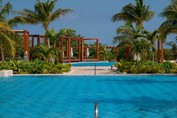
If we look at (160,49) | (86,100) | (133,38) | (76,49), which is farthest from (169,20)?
(76,49)

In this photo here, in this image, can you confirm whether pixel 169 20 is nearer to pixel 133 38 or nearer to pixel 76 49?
pixel 133 38

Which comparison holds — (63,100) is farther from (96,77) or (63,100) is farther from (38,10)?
(38,10)

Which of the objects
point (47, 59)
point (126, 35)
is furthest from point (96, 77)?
point (126, 35)

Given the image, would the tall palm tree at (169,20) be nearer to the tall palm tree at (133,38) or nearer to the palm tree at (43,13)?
the tall palm tree at (133,38)

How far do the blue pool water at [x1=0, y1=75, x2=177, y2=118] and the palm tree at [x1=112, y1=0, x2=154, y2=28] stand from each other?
18615 millimetres

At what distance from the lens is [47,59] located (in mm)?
24344

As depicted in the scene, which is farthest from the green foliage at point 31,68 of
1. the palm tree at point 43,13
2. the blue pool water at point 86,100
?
the palm tree at point 43,13

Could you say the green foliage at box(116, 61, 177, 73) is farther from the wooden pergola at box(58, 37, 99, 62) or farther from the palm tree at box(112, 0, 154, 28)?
the wooden pergola at box(58, 37, 99, 62)

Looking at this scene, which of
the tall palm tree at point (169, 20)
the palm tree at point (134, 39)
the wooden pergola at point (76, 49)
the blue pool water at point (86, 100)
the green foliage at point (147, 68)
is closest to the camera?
the blue pool water at point (86, 100)

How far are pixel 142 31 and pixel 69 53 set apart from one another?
12.4 metres

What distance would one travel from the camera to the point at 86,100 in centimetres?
1175

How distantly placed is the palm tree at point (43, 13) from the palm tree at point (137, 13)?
603 centimetres

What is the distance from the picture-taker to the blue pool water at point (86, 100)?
943 centimetres

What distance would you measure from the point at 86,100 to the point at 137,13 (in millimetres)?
24458
